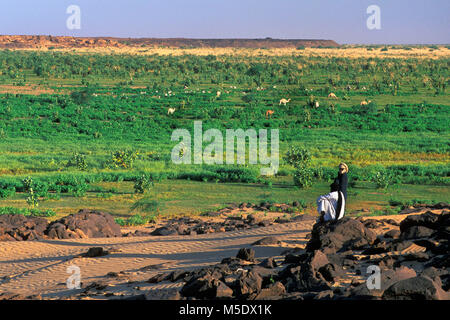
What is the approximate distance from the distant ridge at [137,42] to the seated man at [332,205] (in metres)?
118

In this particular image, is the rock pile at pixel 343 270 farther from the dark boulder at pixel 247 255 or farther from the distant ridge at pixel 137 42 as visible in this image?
the distant ridge at pixel 137 42

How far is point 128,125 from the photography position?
3709 cm

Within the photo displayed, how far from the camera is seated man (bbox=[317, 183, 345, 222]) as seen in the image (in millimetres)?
10516

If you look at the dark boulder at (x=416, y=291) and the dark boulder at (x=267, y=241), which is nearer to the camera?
the dark boulder at (x=416, y=291)

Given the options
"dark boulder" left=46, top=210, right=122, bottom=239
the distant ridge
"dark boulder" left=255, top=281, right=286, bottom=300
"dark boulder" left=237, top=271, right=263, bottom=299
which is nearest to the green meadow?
"dark boulder" left=46, top=210, right=122, bottom=239

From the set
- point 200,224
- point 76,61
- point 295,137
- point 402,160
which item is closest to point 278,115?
point 295,137

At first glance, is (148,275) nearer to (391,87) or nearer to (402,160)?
(402,160)

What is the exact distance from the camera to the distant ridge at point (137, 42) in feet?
413

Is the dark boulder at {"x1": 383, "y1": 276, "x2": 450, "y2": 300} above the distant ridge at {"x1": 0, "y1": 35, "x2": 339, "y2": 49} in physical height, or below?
below

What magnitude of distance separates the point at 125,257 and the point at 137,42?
128584 millimetres

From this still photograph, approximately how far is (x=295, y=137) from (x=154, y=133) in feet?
25.6
